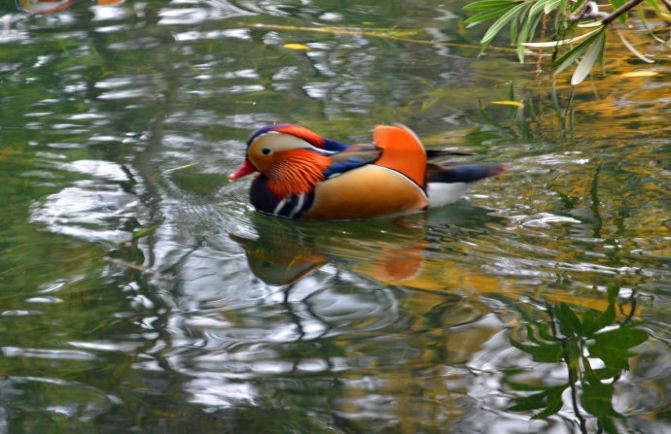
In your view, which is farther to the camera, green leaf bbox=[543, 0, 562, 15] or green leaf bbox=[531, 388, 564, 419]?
green leaf bbox=[543, 0, 562, 15]

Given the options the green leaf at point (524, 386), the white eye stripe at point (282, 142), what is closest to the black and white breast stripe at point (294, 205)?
the white eye stripe at point (282, 142)

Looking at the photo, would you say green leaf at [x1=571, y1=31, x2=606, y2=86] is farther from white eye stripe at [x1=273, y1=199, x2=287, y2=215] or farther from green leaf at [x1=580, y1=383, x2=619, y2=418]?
white eye stripe at [x1=273, y1=199, x2=287, y2=215]

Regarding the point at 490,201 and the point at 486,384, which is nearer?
the point at 486,384

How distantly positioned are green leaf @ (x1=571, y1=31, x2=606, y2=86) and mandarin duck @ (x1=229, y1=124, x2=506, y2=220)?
1.05 meters

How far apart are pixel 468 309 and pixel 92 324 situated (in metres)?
1.46

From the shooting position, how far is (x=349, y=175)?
206 inches

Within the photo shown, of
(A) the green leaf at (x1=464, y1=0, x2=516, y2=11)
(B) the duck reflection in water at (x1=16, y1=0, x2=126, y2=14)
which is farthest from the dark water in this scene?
(B) the duck reflection in water at (x1=16, y1=0, x2=126, y2=14)

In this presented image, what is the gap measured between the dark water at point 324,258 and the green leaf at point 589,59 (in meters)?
0.79

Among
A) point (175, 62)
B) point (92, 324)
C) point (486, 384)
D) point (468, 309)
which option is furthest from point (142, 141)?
point (486, 384)

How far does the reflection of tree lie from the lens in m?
3.33

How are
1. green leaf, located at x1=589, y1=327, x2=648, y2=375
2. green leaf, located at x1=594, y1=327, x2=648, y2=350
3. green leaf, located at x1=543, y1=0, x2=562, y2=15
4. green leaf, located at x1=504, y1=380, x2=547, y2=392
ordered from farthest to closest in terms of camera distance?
1. green leaf, located at x1=543, y1=0, x2=562, y2=15
2. green leaf, located at x1=594, y1=327, x2=648, y2=350
3. green leaf, located at x1=589, y1=327, x2=648, y2=375
4. green leaf, located at x1=504, y1=380, x2=547, y2=392

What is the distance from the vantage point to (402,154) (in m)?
5.26

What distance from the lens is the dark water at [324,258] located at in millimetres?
3475

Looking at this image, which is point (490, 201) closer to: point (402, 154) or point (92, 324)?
point (402, 154)
